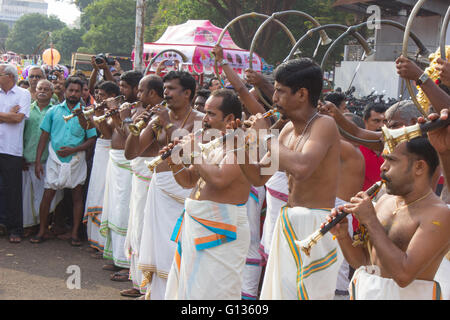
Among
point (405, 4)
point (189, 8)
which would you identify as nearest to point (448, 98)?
point (405, 4)

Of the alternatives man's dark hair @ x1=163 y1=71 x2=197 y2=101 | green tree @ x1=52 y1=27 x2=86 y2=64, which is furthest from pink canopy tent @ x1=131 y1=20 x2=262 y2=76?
green tree @ x1=52 y1=27 x2=86 y2=64

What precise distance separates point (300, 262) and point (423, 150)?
3.44ft

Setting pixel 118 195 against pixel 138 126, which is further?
pixel 118 195

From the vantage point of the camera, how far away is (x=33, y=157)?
25.5ft

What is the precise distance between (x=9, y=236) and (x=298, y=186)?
214 inches

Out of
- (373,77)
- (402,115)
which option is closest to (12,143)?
(402,115)

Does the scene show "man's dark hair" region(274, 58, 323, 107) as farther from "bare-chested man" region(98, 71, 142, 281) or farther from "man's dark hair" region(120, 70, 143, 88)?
"man's dark hair" region(120, 70, 143, 88)

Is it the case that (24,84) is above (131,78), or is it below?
below

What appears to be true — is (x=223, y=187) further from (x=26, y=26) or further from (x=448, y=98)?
(x=26, y=26)

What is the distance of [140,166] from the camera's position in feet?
18.9

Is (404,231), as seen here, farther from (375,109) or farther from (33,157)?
(33,157)

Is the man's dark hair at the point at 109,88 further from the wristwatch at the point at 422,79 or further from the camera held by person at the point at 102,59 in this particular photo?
the wristwatch at the point at 422,79

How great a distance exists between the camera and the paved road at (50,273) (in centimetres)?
567

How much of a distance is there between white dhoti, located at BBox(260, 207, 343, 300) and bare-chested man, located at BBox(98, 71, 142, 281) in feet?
10.3
